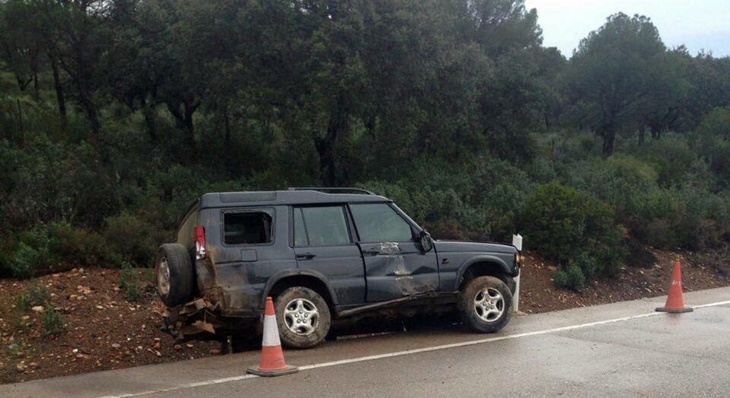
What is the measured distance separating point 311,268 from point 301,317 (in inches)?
23.4

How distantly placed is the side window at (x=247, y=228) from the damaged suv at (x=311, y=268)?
12mm

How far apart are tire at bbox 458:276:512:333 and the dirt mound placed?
2972 millimetres

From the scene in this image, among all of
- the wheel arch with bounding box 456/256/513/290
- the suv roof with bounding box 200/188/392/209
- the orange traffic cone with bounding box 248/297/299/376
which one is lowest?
the orange traffic cone with bounding box 248/297/299/376

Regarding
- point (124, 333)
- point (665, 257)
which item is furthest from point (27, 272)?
point (665, 257)

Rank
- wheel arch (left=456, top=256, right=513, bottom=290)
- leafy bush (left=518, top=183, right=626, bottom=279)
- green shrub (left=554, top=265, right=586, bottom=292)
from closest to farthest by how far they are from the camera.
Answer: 1. wheel arch (left=456, top=256, right=513, bottom=290)
2. green shrub (left=554, top=265, right=586, bottom=292)
3. leafy bush (left=518, top=183, right=626, bottom=279)

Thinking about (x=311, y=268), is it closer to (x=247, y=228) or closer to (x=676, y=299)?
(x=247, y=228)

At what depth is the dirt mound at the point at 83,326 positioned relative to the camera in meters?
9.81

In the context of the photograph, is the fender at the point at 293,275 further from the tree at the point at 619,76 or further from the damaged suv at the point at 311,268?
the tree at the point at 619,76

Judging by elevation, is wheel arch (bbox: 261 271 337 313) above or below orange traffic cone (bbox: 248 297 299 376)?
above

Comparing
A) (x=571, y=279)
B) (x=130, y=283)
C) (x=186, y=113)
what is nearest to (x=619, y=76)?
(x=186, y=113)

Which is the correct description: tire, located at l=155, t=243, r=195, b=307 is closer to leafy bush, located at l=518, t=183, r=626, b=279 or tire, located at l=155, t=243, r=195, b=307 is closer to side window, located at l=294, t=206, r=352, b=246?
side window, located at l=294, t=206, r=352, b=246

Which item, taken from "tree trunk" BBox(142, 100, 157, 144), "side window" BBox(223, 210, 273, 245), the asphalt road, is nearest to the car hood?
the asphalt road

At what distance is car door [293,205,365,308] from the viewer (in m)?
10.3

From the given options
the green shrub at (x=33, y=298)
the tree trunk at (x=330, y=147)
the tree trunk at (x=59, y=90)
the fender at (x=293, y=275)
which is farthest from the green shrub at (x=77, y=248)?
the tree trunk at (x=59, y=90)
